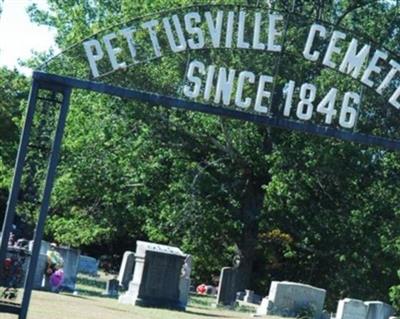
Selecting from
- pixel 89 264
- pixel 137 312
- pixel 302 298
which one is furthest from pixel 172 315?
pixel 89 264

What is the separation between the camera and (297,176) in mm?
30969

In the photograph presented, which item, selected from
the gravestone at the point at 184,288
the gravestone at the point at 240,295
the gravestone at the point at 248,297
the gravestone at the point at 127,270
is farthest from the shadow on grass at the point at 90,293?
the gravestone at the point at 248,297

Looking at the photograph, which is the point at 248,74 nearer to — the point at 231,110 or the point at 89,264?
the point at 231,110

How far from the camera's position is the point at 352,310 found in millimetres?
25016

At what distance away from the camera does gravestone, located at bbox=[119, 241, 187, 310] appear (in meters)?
20.9

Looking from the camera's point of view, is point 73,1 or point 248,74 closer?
point 248,74

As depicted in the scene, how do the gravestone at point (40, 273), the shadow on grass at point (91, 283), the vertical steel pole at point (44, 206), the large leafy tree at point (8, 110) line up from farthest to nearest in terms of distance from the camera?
the large leafy tree at point (8, 110), the shadow on grass at point (91, 283), the gravestone at point (40, 273), the vertical steel pole at point (44, 206)

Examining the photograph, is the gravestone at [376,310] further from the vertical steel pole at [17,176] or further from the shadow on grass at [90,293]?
the vertical steel pole at [17,176]

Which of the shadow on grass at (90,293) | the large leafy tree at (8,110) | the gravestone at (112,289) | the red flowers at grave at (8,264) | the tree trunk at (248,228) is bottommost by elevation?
the shadow on grass at (90,293)

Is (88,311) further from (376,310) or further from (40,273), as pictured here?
(376,310)

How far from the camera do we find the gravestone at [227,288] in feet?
94.6

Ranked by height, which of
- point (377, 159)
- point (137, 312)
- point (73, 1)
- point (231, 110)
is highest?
point (73, 1)

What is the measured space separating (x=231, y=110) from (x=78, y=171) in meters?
21.2

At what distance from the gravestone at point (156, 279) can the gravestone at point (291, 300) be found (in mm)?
3512
